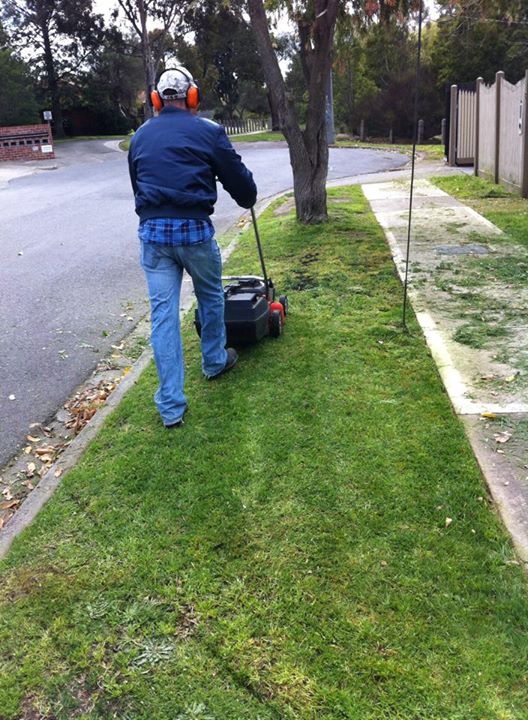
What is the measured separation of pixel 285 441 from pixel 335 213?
8055 millimetres

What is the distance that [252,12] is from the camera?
960 centimetres

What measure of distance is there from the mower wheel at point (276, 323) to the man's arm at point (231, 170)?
1.11 meters

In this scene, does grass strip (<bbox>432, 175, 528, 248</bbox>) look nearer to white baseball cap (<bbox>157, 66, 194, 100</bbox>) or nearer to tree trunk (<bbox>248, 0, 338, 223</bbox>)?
tree trunk (<bbox>248, 0, 338, 223</bbox>)

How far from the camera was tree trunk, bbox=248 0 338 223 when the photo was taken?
950cm

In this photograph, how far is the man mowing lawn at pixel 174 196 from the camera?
4.06 meters

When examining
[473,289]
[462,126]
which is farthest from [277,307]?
[462,126]

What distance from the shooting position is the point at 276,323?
5.40 m

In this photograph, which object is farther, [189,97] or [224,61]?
[224,61]

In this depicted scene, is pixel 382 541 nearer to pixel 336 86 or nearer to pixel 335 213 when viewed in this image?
pixel 335 213

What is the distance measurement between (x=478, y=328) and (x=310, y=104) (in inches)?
216

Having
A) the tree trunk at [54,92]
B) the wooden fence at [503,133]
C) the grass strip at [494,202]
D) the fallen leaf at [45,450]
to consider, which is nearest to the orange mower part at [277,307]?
the fallen leaf at [45,450]

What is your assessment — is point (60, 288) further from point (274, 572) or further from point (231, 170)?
point (274, 572)

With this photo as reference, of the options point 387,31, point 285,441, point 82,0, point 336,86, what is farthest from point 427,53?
point 285,441

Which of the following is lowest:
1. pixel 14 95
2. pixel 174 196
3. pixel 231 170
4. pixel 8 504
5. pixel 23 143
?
pixel 8 504
